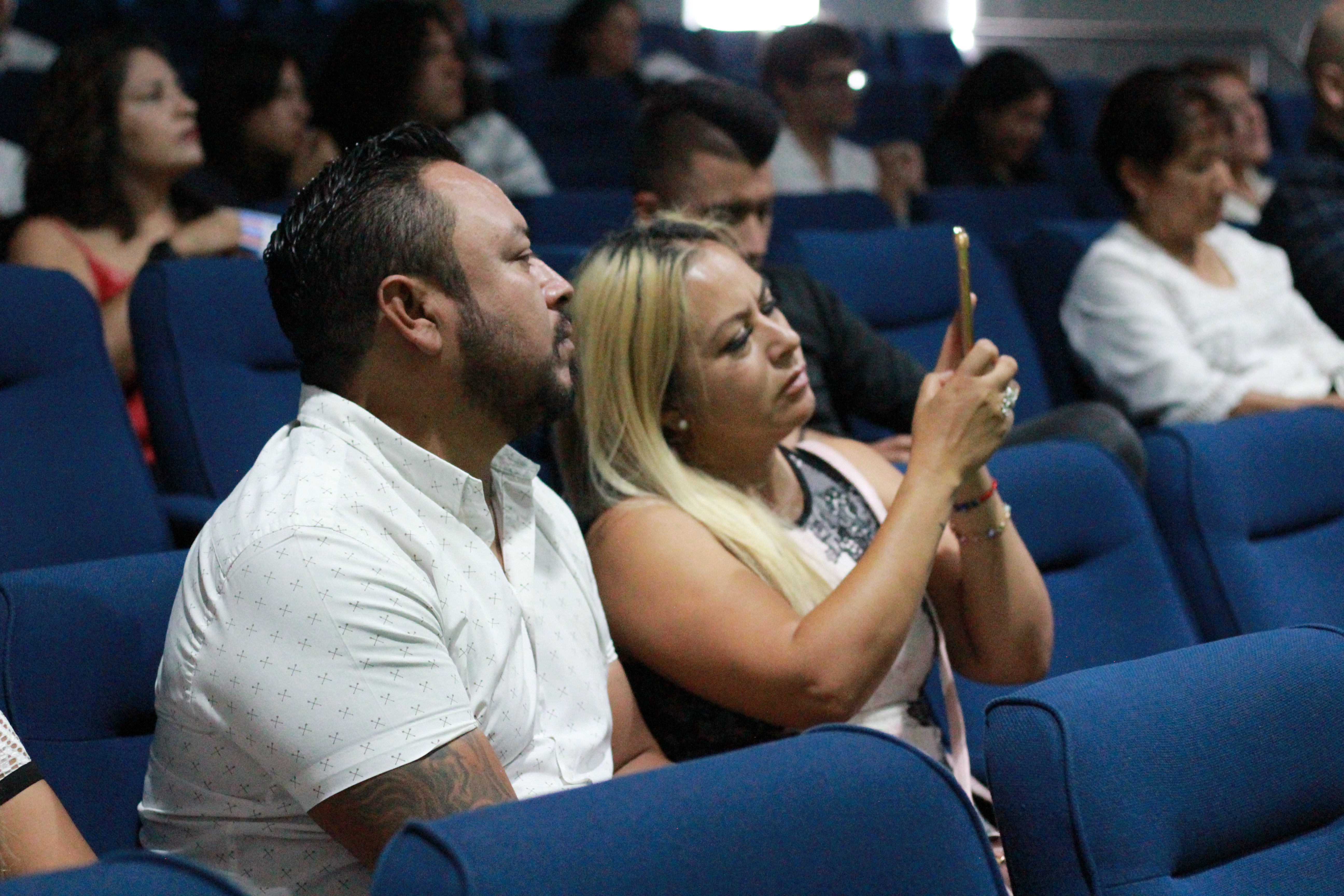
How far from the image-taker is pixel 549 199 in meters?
2.60

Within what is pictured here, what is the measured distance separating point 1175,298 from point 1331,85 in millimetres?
539

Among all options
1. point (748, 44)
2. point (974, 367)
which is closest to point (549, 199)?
point (974, 367)

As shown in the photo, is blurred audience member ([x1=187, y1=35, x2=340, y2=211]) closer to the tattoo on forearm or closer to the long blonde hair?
Result: the long blonde hair

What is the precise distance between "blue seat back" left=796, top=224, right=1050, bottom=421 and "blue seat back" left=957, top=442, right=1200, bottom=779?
2.27 ft

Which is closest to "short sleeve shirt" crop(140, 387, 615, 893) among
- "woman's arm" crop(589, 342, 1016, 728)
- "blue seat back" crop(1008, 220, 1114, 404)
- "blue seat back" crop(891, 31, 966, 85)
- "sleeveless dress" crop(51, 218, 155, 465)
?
"woman's arm" crop(589, 342, 1016, 728)

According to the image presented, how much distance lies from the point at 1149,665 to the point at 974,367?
1.22 feet

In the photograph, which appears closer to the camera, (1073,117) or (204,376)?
(204,376)

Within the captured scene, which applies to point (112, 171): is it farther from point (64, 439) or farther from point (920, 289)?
point (920, 289)

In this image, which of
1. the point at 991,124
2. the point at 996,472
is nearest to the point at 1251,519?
the point at 996,472

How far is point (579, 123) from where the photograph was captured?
150 inches

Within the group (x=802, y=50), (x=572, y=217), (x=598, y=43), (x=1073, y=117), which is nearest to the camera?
(x=572, y=217)

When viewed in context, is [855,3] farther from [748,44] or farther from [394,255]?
[394,255]

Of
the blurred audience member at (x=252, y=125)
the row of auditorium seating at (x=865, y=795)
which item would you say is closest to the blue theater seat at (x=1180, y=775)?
the row of auditorium seating at (x=865, y=795)

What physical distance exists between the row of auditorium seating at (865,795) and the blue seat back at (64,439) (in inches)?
17.0
